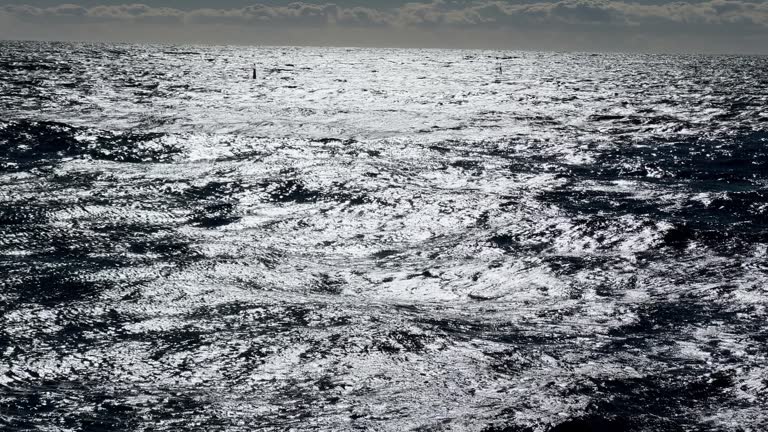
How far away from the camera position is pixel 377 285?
14.5 metres

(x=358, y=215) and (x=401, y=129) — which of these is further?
(x=401, y=129)

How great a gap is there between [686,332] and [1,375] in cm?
1063

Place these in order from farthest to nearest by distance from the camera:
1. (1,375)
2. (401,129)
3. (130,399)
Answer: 1. (401,129)
2. (1,375)
3. (130,399)

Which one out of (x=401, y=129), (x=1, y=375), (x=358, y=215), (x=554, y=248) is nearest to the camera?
(x=1, y=375)

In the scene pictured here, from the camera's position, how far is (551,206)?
69.5ft

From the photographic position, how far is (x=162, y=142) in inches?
1248

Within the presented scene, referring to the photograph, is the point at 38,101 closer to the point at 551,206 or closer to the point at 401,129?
the point at 401,129

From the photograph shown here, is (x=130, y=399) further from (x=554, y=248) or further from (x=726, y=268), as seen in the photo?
(x=726, y=268)

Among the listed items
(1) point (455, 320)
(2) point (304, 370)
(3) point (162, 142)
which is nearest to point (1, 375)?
(2) point (304, 370)

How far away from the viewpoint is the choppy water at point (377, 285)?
9.08 m

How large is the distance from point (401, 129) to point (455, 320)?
1105 inches

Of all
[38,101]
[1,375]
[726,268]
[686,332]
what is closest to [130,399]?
[1,375]

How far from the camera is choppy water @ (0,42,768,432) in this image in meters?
9.08

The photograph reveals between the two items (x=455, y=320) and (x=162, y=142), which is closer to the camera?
(x=455, y=320)
